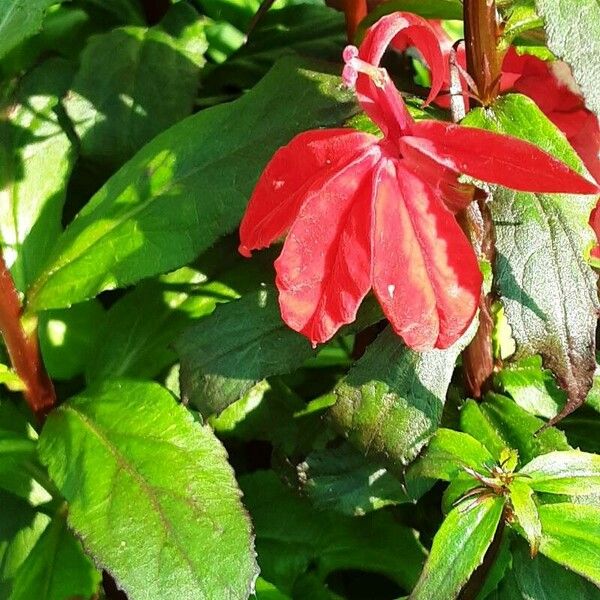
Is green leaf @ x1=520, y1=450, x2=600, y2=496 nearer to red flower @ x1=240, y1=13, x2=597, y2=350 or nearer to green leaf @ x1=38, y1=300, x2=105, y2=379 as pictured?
red flower @ x1=240, y1=13, x2=597, y2=350

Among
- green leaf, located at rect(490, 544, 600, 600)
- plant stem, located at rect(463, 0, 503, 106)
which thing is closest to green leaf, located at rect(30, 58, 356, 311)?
plant stem, located at rect(463, 0, 503, 106)

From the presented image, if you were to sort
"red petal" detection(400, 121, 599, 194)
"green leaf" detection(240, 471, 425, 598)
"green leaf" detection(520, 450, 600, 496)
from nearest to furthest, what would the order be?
"red petal" detection(400, 121, 599, 194) → "green leaf" detection(520, 450, 600, 496) → "green leaf" detection(240, 471, 425, 598)

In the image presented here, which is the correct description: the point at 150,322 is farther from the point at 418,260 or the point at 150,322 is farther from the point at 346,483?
the point at 418,260

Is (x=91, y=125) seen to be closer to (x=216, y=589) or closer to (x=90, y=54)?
(x=90, y=54)

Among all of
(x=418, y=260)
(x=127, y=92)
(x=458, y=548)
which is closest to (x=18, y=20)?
(x=127, y=92)

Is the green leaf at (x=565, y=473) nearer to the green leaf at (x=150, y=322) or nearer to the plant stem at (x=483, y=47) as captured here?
the plant stem at (x=483, y=47)

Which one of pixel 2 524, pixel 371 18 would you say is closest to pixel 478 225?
pixel 371 18

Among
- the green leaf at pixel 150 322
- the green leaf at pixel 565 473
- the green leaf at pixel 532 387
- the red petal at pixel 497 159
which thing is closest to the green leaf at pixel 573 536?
the green leaf at pixel 565 473
